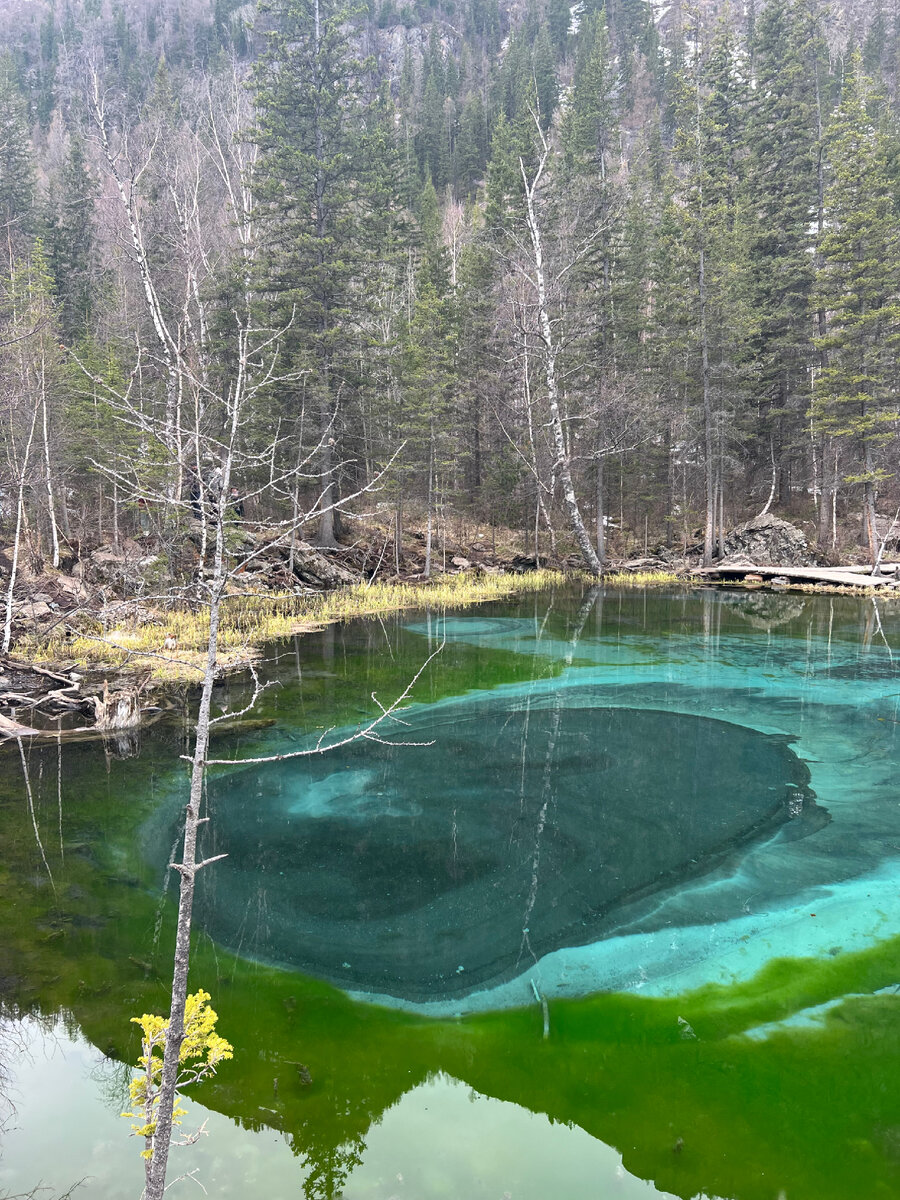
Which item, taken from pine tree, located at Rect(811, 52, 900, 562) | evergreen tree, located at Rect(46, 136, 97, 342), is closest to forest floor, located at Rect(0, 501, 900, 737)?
pine tree, located at Rect(811, 52, 900, 562)

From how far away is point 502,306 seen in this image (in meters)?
24.8

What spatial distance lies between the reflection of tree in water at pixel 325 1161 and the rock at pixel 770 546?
22551 mm

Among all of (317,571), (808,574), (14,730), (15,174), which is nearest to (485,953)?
(14,730)

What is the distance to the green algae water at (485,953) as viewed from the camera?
2754 mm

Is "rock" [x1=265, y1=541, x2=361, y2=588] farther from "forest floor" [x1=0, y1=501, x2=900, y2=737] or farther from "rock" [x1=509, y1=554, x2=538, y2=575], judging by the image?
"rock" [x1=509, y1=554, x2=538, y2=575]

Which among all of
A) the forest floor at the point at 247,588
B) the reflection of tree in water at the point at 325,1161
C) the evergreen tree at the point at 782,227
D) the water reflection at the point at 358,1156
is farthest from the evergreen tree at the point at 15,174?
the reflection of tree in water at the point at 325,1161

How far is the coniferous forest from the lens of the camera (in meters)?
20.1

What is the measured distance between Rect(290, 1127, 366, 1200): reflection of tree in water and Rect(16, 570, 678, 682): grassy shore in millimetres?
2485

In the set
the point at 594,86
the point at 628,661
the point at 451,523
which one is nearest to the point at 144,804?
the point at 628,661

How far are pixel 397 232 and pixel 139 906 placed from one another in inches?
1221

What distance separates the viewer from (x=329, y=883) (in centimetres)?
485

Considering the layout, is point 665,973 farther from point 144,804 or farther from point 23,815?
point 23,815

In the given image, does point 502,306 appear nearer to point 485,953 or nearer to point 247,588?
point 247,588

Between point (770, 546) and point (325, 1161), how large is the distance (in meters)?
23.7
